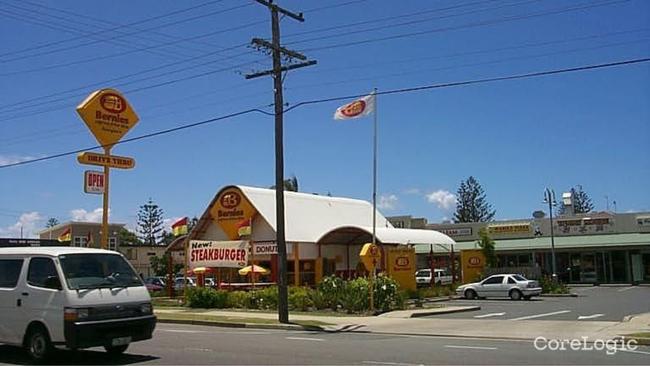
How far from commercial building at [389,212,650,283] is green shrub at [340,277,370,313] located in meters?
26.4

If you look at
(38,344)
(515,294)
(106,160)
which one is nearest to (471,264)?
(515,294)

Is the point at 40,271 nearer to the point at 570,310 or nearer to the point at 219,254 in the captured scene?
the point at 570,310

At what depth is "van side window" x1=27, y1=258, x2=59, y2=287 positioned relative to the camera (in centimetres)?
1294

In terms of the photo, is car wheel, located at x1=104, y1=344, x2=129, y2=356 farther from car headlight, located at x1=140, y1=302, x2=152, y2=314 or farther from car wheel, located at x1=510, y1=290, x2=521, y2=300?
car wheel, located at x1=510, y1=290, x2=521, y2=300

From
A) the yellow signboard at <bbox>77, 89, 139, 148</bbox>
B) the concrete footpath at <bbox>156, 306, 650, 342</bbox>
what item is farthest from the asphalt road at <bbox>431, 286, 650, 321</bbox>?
the yellow signboard at <bbox>77, 89, 139, 148</bbox>

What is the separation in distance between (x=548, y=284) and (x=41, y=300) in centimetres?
3435

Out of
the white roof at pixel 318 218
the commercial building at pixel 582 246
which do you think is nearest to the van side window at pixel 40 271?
the white roof at pixel 318 218

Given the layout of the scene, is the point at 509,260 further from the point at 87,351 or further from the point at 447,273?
the point at 87,351

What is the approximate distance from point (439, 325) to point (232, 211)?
20.7m

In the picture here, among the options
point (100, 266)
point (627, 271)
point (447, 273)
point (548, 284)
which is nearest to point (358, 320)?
point (100, 266)

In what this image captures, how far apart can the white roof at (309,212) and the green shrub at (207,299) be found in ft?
24.3

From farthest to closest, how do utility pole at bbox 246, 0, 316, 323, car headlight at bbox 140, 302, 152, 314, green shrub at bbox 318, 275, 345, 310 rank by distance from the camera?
green shrub at bbox 318, 275, 345, 310, utility pole at bbox 246, 0, 316, 323, car headlight at bbox 140, 302, 152, 314

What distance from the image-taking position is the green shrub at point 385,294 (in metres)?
27.8

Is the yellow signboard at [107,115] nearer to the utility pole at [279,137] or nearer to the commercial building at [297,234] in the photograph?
the utility pole at [279,137]
